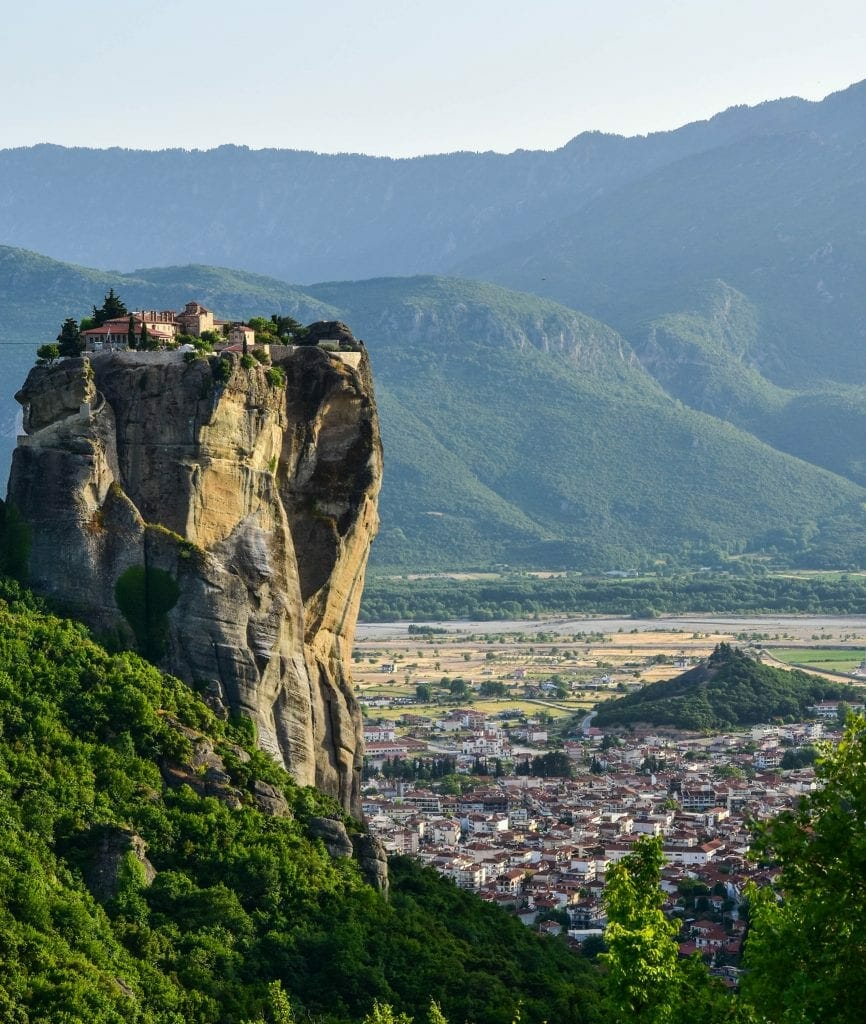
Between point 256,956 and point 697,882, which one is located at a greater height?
point 256,956

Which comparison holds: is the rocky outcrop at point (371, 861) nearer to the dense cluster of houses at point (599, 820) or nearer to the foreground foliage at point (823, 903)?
the dense cluster of houses at point (599, 820)

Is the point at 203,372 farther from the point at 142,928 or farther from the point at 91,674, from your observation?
the point at 142,928

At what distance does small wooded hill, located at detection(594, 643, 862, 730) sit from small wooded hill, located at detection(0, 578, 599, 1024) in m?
100

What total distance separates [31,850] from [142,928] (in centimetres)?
297

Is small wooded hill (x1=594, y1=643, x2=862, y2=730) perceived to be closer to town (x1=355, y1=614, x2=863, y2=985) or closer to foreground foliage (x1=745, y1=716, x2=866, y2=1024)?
town (x1=355, y1=614, x2=863, y2=985)

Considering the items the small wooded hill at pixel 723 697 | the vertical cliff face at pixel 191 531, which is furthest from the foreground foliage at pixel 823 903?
the small wooded hill at pixel 723 697

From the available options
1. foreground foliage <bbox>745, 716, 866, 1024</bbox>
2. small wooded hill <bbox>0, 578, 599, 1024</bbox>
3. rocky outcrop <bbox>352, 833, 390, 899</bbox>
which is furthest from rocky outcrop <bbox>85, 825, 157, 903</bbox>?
foreground foliage <bbox>745, 716, 866, 1024</bbox>

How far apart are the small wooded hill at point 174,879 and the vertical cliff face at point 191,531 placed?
→ 129 centimetres

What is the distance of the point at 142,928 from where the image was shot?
51.3 m

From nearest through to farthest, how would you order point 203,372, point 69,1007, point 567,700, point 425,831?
point 69,1007 → point 203,372 → point 425,831 → point 567,700

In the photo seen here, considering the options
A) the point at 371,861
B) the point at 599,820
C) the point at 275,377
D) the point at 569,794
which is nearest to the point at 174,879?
the point at 371,861

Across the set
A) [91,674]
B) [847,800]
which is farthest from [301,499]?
[847,800]

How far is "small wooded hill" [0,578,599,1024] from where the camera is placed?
49.6 m

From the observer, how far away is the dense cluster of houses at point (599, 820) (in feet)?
312
